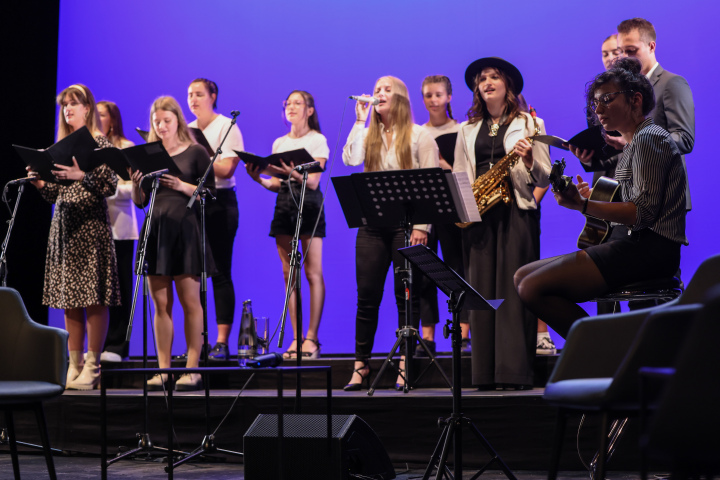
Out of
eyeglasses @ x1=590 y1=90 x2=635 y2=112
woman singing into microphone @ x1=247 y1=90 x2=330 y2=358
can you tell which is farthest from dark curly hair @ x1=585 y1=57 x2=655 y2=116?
woman singing into microphone @ x1=247 y1=90 x2=330 y2=358

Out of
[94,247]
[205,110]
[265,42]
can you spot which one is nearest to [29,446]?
[94,247]

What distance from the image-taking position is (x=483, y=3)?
6613 millimetres

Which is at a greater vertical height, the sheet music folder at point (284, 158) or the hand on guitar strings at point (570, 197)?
the sheet music folder at point (284, 158)

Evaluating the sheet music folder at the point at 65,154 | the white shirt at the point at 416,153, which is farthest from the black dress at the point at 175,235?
the white shirt at the point at 416,153

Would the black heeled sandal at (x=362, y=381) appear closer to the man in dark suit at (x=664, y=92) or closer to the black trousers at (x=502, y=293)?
the black trousers at (x=502, y=293)

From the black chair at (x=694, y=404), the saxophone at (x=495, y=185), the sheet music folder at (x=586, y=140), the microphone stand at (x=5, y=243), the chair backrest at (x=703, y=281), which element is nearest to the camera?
the black chair at (x=694, y=404)

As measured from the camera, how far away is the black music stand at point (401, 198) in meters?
3.91

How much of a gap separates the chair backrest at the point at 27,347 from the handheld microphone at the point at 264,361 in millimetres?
869

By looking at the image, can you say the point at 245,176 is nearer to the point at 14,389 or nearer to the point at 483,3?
the point at 483,3

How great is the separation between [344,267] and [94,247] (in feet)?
7.54

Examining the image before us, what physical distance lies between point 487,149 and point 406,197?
0.85 m

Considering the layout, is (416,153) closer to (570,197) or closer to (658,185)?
(570,197)

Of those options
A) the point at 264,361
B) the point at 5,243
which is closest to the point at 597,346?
the point at 264,361

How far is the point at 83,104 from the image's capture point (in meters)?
5.56
